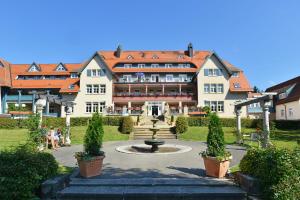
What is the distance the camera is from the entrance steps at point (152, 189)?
24.5 ft

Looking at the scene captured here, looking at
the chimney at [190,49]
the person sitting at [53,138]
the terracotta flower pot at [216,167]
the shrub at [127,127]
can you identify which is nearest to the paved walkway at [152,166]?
the terracotta flower pot at [216,167]

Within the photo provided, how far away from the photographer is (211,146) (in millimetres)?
9461

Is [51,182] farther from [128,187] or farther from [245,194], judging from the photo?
[245,194]

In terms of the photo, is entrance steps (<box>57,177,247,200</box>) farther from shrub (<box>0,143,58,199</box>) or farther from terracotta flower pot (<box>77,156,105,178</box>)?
shrub (<box>0,143,58,199</box>)

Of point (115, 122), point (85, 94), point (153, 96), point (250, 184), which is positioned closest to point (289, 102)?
point (153, 96)

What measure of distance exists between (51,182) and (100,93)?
129 ft

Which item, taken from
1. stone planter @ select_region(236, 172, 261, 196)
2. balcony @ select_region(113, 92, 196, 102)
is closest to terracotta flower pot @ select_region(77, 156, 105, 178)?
stone planter @ select_region(236, 172, 261, 196)

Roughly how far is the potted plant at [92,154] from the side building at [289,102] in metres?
40.4

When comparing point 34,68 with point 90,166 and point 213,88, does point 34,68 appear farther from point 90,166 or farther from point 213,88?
point 90,166

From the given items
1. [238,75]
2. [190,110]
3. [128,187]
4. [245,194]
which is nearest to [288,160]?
[245,194]

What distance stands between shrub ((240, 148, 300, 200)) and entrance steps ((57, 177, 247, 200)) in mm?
794

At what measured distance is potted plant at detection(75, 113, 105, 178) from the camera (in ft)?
30.3

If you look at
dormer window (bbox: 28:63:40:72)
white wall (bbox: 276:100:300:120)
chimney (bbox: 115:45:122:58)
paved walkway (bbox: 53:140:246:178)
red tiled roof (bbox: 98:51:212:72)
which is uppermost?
chimney (bbox: 115:45:122:58)

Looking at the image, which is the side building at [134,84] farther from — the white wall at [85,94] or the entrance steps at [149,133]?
the entrance steps at [149,133]
